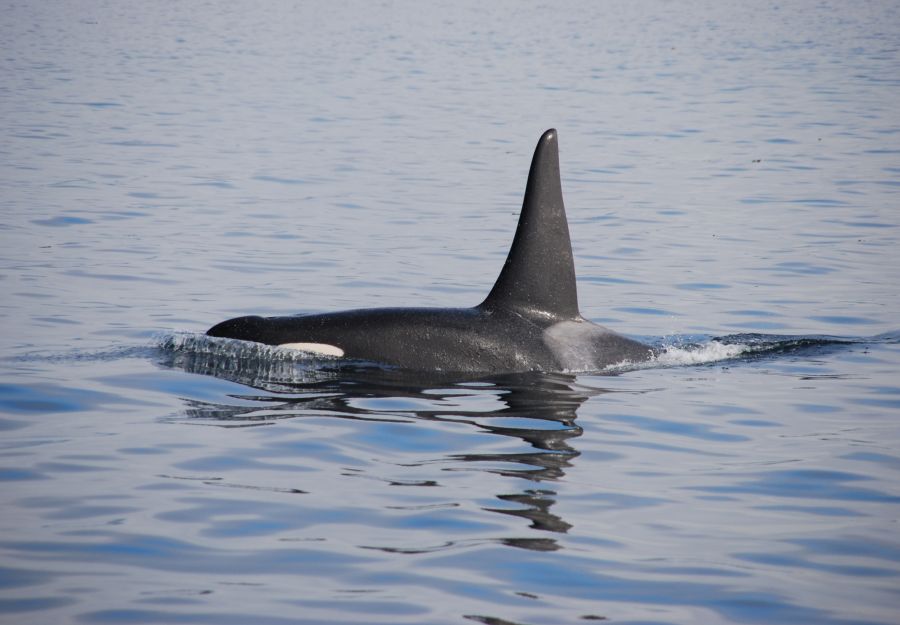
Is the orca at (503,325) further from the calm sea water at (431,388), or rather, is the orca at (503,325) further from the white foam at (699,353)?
the white foam at (699,353)

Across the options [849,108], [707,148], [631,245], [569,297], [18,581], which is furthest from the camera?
[849,108]

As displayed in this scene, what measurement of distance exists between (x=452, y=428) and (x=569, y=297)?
2.42 metres

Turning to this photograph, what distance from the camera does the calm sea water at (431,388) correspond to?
6107 millimetres

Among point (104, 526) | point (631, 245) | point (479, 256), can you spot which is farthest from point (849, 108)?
point (104, 526)

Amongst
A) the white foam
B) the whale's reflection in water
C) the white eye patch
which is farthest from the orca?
the white foam

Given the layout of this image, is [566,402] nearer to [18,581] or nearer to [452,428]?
[452,428]

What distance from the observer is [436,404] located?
9273mm

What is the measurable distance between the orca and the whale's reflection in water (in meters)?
0.19

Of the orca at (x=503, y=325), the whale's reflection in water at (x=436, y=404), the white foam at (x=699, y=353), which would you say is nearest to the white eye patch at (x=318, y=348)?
the orca at (x=503, y=325)

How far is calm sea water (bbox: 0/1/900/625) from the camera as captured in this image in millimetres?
6107

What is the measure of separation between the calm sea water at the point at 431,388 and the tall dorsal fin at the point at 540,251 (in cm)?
75

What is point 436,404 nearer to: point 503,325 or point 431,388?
point 431,388

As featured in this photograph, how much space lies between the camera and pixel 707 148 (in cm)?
2841

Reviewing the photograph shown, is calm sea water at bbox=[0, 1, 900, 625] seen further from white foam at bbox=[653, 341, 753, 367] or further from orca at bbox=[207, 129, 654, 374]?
orca at bbox=[207, 129, 654, 374]
